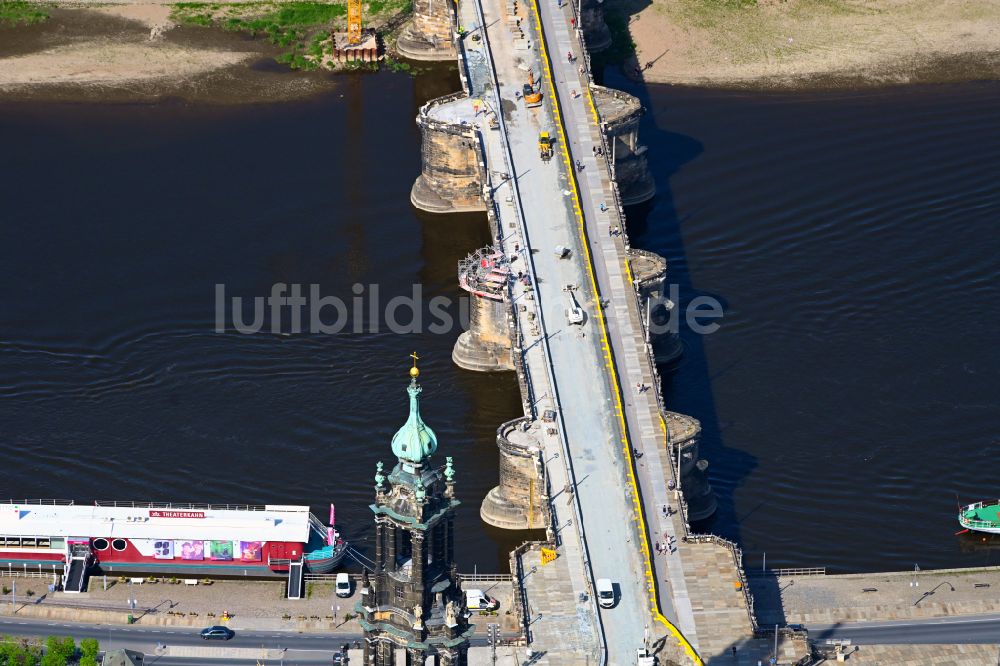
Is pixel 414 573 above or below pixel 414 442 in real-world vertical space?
below

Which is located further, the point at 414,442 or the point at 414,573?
the point at 414,573

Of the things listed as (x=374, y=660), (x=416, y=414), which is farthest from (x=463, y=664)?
(x=416, y=414)

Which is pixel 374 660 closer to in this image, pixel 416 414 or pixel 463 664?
pixel 463 664

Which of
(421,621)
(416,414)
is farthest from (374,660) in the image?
(416,414)

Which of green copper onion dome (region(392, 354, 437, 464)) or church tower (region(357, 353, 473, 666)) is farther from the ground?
green copper onion dome (region(392, 354, 437, 464))

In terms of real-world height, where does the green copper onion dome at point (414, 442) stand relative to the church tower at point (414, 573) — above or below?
above

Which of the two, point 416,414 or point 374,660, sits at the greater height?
point 416,414

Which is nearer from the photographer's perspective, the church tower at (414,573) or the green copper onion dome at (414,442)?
the green copper onion dome at (414,442)
